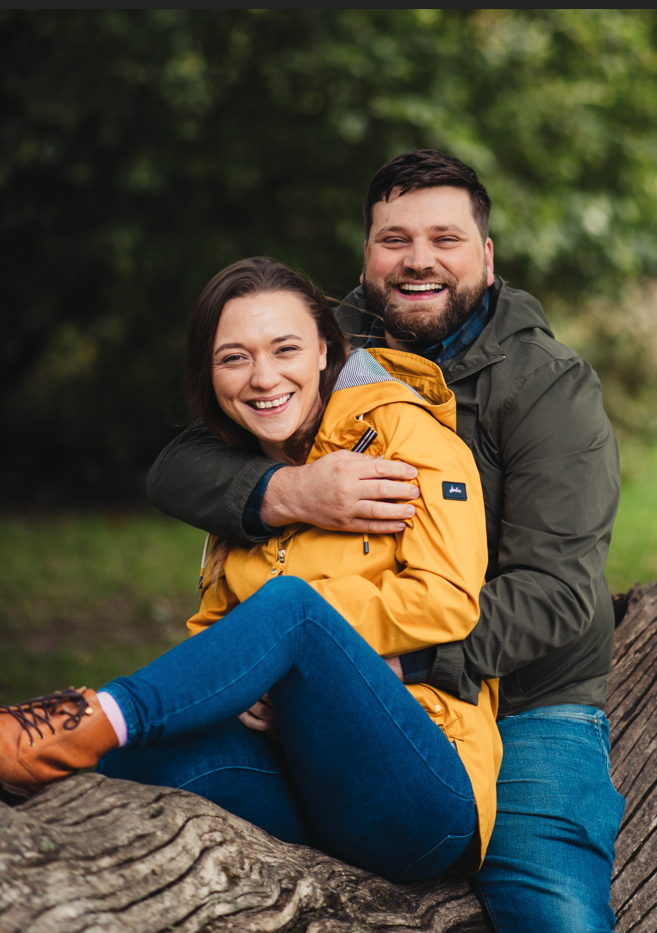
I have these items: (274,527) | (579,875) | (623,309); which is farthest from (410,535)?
(623,309)

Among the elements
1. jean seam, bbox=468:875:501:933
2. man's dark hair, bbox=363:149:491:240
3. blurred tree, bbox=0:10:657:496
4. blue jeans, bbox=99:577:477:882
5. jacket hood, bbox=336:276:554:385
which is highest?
blurred tree, bbox=0:10:657:496

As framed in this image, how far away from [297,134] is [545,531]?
20.8 ft

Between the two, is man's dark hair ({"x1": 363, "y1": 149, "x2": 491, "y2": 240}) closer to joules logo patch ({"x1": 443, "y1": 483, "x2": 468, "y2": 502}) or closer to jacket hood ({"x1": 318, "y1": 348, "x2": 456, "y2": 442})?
jacket hood ({"x1": 318, "y1": 348, "x2": 456, "y2": 442})

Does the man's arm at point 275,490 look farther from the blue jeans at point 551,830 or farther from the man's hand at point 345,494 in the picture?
the blue jeans at point 551,830

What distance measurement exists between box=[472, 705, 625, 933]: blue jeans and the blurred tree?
5.60 meters

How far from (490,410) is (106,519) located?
291 inches

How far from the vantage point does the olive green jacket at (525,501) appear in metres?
2.13

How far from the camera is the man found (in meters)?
2.11

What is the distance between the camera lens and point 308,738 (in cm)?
192

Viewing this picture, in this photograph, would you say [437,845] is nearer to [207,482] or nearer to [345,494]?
[345,494]

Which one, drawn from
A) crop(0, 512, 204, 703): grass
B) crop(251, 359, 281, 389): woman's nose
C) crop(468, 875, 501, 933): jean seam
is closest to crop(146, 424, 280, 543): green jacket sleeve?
crop(251, 359, 281, 389): woman's nose

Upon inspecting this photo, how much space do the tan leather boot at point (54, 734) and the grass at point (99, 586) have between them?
A: 356 cm

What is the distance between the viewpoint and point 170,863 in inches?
69.6

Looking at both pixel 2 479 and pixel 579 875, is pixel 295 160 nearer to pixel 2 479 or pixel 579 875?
pixel 2 479
